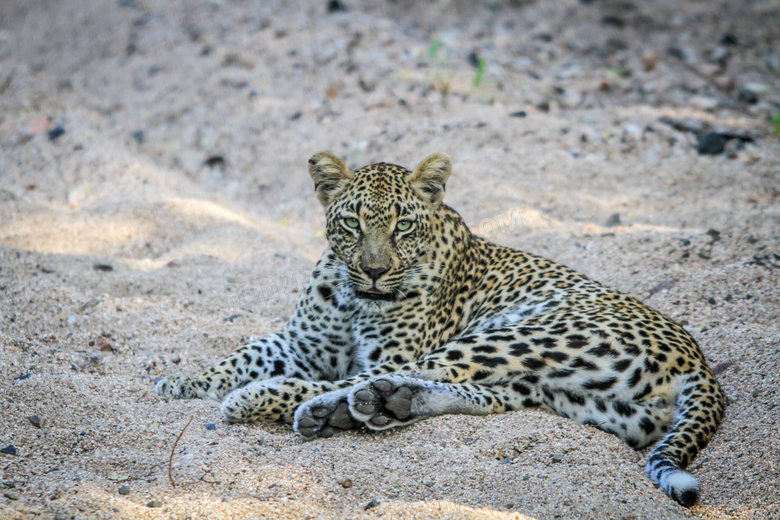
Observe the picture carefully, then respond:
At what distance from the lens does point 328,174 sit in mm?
6098

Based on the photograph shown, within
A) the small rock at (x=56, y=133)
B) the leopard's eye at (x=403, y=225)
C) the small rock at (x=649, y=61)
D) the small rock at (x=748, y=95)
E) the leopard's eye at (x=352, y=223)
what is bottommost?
the small rock at (x=56, y=133)

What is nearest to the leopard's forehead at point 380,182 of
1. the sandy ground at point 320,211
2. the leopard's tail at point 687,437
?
the sandy ground at point 320,211

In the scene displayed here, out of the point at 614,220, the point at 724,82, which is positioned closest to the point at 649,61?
the point at 724,82

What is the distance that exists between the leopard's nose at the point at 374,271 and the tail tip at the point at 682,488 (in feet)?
7.82

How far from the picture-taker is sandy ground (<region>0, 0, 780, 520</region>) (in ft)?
14.3

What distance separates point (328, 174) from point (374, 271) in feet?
3.29

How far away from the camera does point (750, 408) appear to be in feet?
17.1

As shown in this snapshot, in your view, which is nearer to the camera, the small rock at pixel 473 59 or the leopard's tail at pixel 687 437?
the leopard's tail at pixel 687 437

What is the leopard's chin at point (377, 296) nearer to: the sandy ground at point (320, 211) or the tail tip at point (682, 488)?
the sandy ground at point (320, 211)

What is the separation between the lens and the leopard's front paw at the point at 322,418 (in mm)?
5004

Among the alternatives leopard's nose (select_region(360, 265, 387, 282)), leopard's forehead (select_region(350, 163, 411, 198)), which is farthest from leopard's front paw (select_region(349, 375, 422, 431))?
leopard's forehead (select_region(350, 163, 411, 198))

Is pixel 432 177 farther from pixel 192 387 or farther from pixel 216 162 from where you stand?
pixel 216 162

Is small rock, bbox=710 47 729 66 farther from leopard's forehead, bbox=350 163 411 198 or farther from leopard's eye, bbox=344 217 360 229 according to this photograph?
leopard's eye, bbox=344 217 360 229

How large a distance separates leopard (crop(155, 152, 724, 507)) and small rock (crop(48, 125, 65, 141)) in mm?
7573
